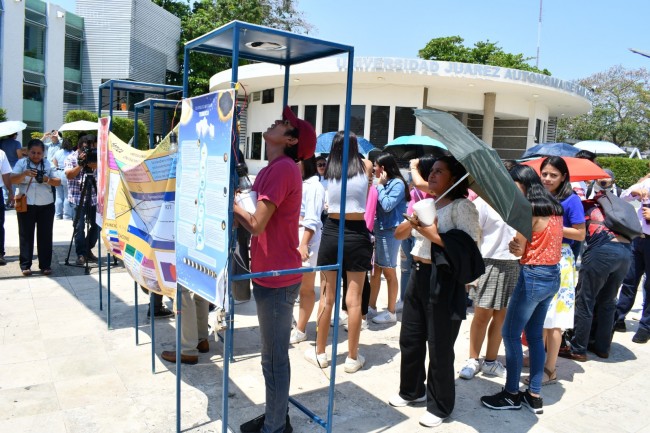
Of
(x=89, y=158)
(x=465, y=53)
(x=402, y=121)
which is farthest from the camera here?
(x=465, y=53)

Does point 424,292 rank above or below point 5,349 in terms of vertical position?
above

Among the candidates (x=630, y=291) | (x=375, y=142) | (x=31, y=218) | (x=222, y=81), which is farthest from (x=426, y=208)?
(x=222, y=81)

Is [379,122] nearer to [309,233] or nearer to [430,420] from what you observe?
[309,233]

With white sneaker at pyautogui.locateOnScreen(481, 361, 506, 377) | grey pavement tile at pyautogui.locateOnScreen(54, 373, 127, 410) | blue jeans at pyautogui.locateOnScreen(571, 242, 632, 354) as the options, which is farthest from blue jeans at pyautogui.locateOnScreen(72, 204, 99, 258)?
blue jeans at pyautogui.locateOnScreen(571, 242, 632, 354)

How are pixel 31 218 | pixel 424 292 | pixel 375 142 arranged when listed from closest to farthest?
pixel 424 292 < pixel 31 218 < pixel 375 142

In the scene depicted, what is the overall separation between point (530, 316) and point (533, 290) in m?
0.20

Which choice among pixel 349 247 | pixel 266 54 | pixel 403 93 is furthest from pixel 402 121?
pixel 266 54

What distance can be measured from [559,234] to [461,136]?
48.4 inches

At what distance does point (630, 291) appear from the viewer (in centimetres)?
584

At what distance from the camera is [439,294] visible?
3279 millimetres

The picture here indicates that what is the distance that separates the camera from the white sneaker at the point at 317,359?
4234mm

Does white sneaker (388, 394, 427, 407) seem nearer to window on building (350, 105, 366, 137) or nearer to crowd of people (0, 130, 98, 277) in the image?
crowd of people (0, 130, 98, 277)

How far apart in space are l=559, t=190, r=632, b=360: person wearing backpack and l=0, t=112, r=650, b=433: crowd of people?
0.04 feet

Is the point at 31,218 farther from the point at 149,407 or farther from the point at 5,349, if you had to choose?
the point at 149,407
